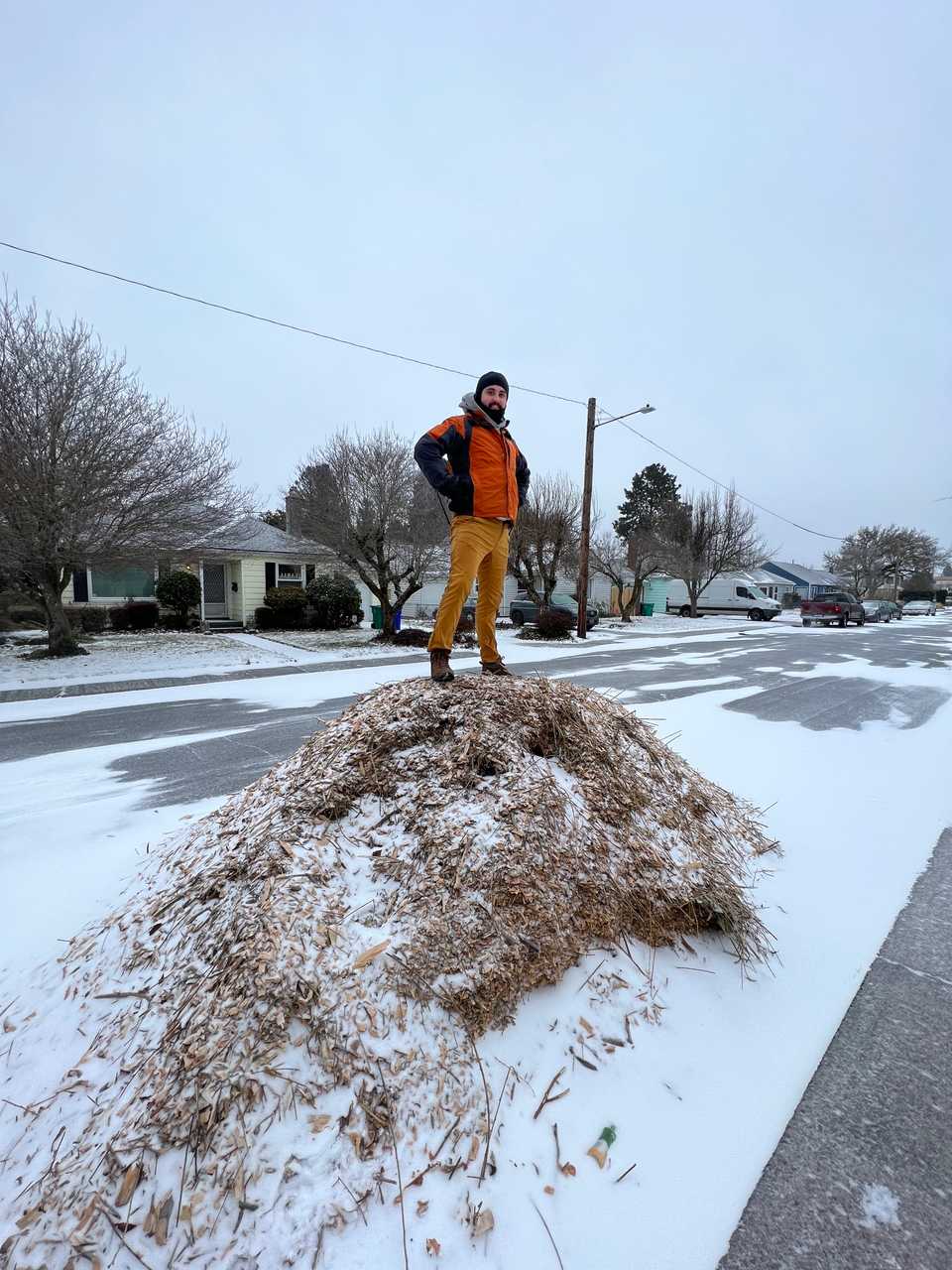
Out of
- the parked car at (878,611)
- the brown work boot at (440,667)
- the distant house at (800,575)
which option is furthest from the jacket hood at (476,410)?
the distant house at (800,575)

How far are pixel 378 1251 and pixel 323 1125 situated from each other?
0.27 meters

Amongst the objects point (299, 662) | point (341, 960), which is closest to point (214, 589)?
point (299, 662)

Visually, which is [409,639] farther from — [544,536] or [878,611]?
[878,611]

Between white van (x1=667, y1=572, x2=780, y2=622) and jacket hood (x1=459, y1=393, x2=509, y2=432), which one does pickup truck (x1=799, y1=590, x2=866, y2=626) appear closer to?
→ white van (x1=667, y1=572, x2=780, y2=622)

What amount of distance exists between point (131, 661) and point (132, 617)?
7513 millimetres

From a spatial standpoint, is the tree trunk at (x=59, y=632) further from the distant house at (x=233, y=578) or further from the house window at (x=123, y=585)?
the house window at (x=123, y=585)

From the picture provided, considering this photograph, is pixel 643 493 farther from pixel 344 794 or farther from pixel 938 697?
pixel 344 794

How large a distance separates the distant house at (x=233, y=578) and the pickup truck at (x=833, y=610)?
814 inches

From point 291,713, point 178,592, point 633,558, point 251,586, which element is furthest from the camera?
point 633,558

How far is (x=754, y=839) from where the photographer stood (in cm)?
310

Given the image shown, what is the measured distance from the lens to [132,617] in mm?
17234

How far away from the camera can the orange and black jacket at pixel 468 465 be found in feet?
10.5

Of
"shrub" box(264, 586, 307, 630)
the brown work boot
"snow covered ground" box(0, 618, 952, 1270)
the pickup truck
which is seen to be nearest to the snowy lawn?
"shrub" box(264, 586, 307, 630)

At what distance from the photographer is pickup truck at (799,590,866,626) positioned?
25.8 meters
